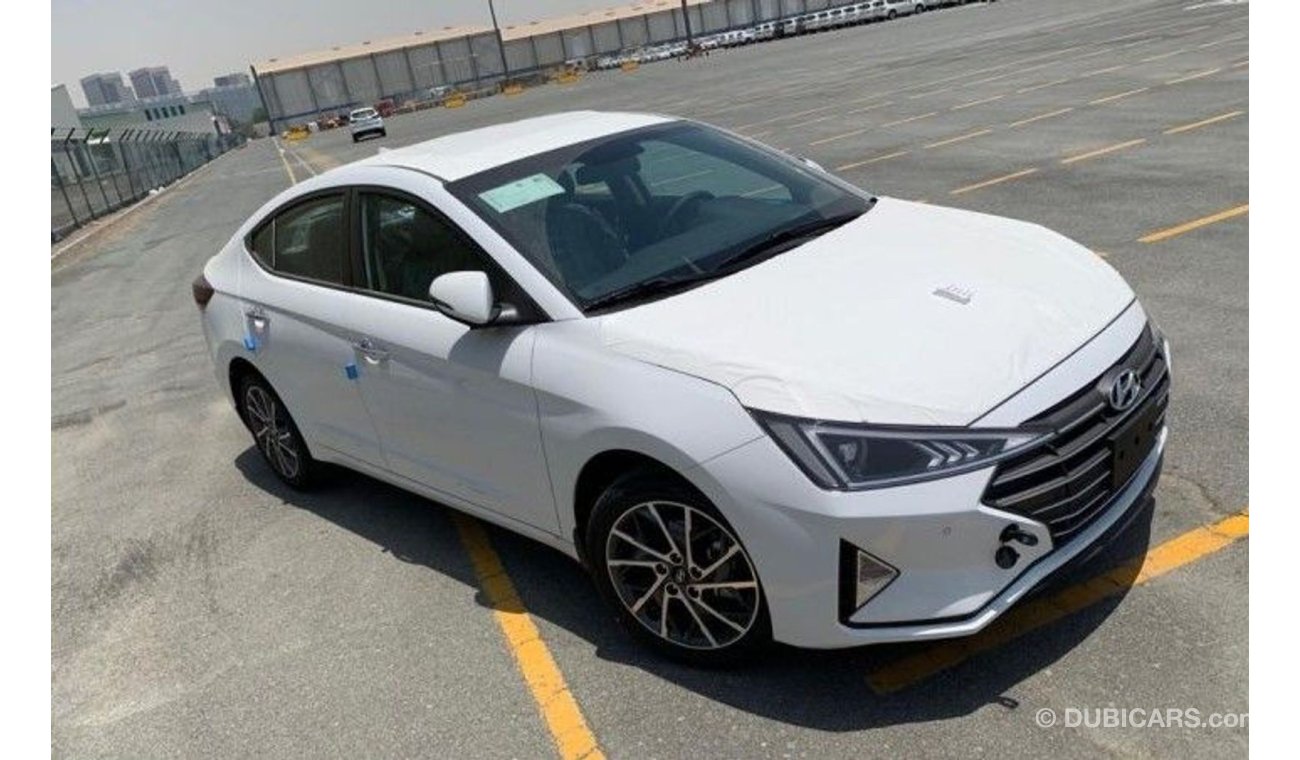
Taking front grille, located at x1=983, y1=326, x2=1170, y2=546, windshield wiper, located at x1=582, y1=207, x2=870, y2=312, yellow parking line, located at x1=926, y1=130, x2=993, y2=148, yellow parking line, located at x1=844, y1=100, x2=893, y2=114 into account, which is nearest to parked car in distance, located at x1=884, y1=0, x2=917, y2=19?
yellow parking line, located at x1=844, y1=100, x2=893, y2=114

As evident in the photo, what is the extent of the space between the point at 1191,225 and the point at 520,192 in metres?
5.64

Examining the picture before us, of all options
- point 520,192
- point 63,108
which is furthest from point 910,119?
point 63,108

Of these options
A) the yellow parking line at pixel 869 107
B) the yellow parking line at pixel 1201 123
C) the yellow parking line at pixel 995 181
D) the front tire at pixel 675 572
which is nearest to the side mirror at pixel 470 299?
the front tire at pixel 675 572

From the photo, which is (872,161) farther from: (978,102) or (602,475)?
(602,475)

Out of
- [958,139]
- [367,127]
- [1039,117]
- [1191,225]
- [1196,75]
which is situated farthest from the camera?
[367,127]

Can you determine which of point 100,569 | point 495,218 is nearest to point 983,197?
point 495,218

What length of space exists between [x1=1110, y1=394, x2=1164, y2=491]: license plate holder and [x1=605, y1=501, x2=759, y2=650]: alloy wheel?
3.64ft

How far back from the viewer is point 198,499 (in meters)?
5.34

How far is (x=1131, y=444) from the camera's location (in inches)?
112

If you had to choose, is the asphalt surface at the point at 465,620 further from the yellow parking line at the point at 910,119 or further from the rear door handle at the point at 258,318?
the yellow parking line at the point at 910,119

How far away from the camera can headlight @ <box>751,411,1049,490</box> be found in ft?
8.29

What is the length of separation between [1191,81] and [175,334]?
14.2 m

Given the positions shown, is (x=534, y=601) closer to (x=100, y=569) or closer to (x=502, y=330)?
(x=502, y=330)

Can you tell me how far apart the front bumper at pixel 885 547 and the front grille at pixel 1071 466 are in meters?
0.05
